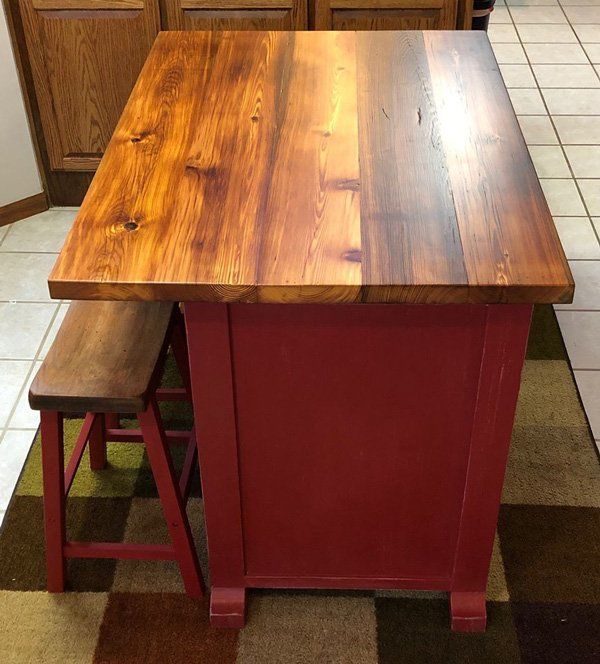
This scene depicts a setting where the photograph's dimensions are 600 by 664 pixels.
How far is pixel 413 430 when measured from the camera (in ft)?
5.55

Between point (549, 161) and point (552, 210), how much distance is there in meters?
0.42

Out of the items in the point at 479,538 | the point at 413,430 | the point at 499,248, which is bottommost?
the point at 479,538

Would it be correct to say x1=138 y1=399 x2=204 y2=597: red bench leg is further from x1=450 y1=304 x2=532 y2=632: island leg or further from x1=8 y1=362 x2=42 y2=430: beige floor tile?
x1=8 y1=362 x2=42 y2=430: beige floor tile

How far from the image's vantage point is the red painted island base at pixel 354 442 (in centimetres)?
154

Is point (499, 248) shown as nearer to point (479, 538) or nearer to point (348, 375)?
point (348, 375)

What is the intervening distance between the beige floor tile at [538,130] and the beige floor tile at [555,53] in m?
0.73

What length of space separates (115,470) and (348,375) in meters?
0.98

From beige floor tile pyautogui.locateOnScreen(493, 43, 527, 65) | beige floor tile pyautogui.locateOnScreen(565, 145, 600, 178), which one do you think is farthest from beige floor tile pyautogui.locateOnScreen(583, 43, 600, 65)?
beige floor tile pyautogui.locateOnScreen(565, 145, 600, 178)

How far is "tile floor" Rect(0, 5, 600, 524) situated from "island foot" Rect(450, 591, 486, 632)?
0.76 m

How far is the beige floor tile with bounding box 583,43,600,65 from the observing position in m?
4.68

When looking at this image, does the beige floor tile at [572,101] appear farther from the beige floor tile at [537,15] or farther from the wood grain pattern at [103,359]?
the wood grain pattern at [103,359]

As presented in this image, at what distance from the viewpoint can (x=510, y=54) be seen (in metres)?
4.71

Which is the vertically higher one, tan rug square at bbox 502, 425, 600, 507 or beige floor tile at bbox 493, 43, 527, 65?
beige floor tile at bbox 493, 43, 527, 65

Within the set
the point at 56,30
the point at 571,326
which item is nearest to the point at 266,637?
the point at 571,326
